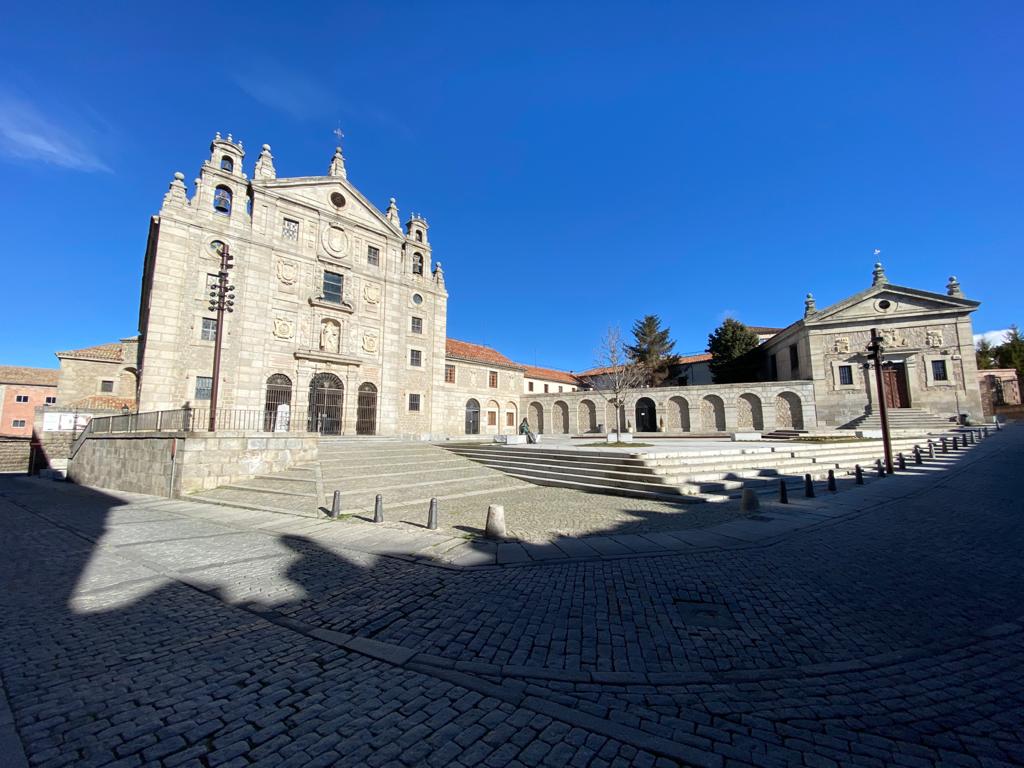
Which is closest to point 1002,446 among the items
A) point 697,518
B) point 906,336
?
point 906,336

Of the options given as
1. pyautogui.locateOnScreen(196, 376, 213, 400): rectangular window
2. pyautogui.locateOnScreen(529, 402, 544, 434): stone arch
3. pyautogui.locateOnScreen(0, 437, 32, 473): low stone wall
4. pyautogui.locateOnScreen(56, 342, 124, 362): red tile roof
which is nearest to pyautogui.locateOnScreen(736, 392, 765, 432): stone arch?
pyautogui.locateOnScreen(529, 402, 544, 434): stone arch

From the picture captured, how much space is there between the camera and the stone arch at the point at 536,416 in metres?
44.1

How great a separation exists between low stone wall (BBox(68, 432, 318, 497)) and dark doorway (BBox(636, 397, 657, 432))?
1247 inches

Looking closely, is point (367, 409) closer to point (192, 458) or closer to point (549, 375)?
point (192, 458)

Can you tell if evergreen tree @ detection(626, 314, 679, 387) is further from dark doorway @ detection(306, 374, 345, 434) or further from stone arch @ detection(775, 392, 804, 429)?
dark doorway @ detection(306, 374, 345, 434)

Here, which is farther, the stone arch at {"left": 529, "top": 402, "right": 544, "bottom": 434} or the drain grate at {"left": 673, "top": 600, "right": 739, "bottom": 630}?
the stone arch at {"left": 529, "top": 402, "right": 544, "bottom": 434}

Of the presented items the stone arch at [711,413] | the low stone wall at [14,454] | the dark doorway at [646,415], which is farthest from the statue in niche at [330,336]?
the stone arch at [711,413]

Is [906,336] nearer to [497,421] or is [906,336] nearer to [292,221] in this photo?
[497,421]

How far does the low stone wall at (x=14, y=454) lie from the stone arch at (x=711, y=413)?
181ft

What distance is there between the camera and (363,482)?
14039mm

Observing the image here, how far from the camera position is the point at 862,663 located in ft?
11.7

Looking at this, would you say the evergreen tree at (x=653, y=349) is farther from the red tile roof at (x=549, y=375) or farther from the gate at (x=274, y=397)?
the gate at (x=274, y=397)

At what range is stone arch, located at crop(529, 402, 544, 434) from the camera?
44.1m

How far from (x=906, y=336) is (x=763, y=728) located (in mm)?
42806
